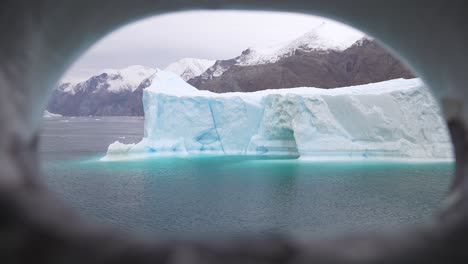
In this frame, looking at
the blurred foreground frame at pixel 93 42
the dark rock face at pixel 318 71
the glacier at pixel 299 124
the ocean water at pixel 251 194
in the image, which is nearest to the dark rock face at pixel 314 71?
Answer: the dark rock face at pixel 318 71

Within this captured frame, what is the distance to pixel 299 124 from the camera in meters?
16.9

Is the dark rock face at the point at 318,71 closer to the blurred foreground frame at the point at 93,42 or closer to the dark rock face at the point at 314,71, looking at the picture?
the dark rock face at the point at 314,71

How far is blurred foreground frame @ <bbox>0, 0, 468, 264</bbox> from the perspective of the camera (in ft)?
2.99

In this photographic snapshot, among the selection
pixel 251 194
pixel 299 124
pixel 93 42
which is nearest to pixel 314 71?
pixel 299 124

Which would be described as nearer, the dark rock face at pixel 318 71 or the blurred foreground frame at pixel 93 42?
the blurred foreground frame at pixel 93 42

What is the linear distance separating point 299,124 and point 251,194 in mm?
6844

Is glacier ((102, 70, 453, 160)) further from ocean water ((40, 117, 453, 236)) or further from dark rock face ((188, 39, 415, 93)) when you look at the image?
dark rock face ((188, 39, 415, 93))

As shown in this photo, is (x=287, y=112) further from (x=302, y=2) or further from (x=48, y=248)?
(x=48, y=248)

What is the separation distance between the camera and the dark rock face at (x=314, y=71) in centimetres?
4731

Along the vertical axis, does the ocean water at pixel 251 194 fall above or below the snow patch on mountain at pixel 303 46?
below

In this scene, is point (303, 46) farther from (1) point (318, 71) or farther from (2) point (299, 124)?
(2) point (299, 124)

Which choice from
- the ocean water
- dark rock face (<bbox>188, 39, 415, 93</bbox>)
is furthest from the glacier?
dark rock face (<bbox>188, 39, 415, 93</bbox>)

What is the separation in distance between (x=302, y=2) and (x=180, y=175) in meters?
12.5

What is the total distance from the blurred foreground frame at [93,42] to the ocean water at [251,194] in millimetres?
4143
